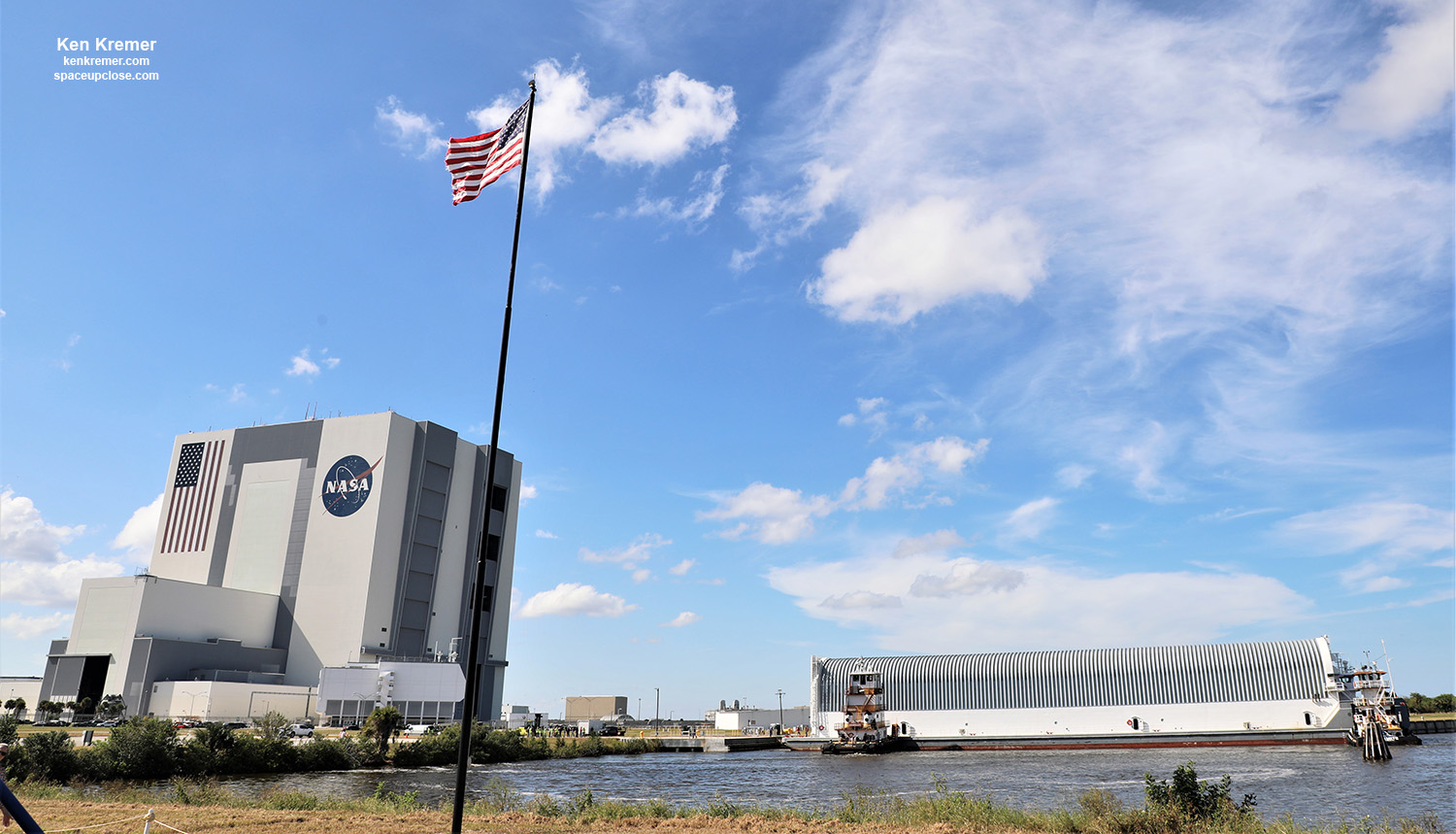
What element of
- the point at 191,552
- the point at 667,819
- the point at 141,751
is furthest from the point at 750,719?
the point at 667,819

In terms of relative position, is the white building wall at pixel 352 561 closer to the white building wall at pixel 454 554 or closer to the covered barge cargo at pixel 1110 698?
the white building wall at pixel 454 554

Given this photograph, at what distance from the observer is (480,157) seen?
2447 centimetres

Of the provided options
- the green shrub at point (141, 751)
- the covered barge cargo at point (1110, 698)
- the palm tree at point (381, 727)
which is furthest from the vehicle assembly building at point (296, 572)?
the covered barge cargo at point (1110, 698)

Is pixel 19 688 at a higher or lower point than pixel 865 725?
higher

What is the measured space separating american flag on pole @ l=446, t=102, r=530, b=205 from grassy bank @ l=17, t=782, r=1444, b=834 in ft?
54.5

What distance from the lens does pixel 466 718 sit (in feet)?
62.3

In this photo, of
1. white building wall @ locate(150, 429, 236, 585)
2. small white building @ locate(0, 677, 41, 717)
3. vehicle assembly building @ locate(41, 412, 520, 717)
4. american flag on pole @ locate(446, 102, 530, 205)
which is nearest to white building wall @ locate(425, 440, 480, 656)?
vehicle assembly building @ locate(41, 412, 520, 717)

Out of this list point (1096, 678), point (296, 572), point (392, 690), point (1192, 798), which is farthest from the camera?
point (1096, 678)

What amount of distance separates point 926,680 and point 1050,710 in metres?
16.9

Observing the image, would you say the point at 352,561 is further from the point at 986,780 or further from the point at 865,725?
the point at 986,780

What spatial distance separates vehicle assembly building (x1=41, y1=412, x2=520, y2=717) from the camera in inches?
3907

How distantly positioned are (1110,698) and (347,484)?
104 m

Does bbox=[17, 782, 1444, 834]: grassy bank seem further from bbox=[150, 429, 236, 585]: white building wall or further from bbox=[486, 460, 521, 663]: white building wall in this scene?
bbox=[150, 429, 236, 585]: white building wall

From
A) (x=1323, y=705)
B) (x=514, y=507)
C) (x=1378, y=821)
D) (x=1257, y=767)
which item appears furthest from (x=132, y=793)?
(x=1323, y=705)
